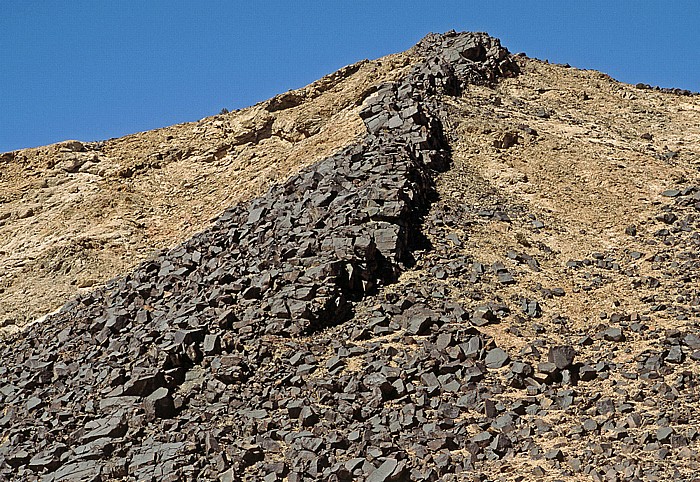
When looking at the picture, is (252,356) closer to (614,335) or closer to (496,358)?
(496,358)

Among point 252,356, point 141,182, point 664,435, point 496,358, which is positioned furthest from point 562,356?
point 141,182

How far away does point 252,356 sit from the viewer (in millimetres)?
13078

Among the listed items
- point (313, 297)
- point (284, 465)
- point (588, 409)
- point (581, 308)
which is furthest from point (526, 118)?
point (284, 465)

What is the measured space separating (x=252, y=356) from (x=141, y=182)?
1120 centimetres

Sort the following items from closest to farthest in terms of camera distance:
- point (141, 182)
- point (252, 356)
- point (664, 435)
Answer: point (664, 435)
point (252, 356)
point (141, 182)

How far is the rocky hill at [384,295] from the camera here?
11.4m

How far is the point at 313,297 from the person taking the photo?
13.9 m

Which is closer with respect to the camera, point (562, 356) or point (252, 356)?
point (562, 356)

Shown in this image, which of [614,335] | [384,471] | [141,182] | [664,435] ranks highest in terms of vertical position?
[141,182]

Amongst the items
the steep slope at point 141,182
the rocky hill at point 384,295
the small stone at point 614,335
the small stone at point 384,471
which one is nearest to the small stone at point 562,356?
the rocky hill at point 384,295

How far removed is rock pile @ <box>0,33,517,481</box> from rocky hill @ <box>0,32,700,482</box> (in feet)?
0.14

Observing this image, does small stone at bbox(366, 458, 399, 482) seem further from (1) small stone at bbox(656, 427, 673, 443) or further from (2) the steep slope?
(2) the steep slope

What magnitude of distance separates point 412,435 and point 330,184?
6.15m

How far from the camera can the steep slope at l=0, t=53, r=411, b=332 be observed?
19953 millimetres
